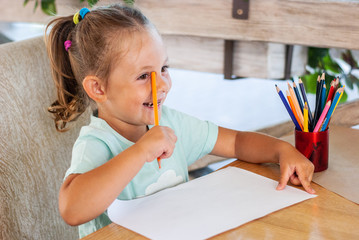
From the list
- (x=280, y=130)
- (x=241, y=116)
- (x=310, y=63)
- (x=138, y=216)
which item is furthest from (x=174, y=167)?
(x=241, y=116)

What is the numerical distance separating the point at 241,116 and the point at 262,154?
2394mm

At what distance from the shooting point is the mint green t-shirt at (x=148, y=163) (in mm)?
948

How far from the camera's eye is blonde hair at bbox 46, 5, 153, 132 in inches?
40.8

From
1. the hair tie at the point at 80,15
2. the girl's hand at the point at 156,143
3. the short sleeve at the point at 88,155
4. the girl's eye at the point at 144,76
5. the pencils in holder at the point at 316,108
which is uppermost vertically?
the hair tie at the point at 80,15

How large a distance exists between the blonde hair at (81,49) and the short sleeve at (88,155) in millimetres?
148

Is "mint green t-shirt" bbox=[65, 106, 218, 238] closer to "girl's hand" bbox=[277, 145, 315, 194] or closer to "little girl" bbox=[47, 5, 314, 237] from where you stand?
"little girl" bbox=[47, 5, 314, 237]

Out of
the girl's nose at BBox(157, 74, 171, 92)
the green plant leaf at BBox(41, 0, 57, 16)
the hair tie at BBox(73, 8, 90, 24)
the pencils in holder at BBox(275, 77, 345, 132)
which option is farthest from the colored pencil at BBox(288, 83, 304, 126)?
the green plant leaf at BBox(41, 0, 57, 16)

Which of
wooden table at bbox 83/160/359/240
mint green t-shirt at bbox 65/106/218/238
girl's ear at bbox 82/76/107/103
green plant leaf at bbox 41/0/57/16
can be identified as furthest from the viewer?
green plant leaf at bbox 41/0/57/16

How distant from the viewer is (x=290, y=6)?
1615 millimetres

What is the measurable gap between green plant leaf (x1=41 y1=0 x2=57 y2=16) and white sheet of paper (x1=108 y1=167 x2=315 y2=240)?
1.25 meters

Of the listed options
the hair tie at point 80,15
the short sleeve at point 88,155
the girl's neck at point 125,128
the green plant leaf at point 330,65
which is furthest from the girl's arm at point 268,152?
the green plant leaf at point 330,65

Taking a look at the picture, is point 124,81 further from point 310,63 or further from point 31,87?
point 310,63

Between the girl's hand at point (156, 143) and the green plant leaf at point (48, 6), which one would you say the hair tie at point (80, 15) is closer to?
the girl's hand at point (156, 143)

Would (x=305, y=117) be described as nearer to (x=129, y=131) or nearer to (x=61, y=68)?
(x=129, y=131)
